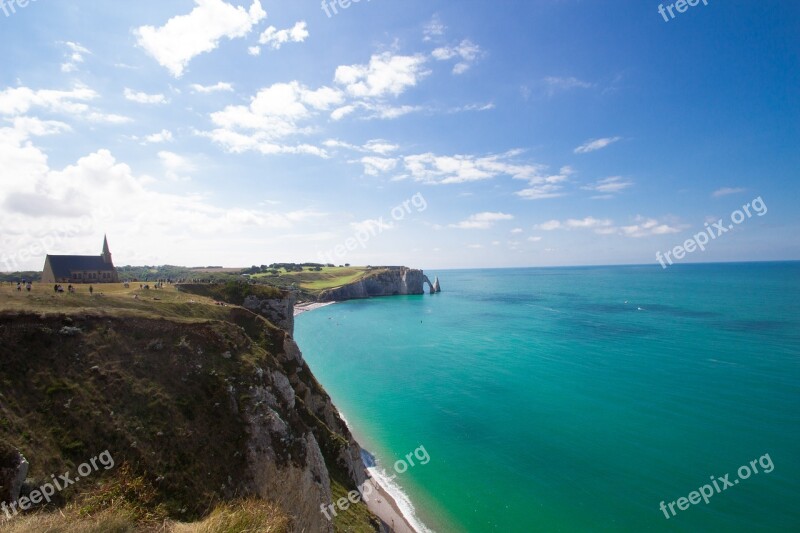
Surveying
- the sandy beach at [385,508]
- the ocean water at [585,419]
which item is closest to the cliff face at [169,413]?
the sandy beach at [385,508]

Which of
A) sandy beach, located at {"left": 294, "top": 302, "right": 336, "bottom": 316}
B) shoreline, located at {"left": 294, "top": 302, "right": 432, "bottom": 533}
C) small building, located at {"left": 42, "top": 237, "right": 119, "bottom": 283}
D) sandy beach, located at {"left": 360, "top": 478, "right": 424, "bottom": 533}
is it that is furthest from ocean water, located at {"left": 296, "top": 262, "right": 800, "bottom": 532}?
sandy beach, located at {"left": 294, "top": 302, "right": 336, "bottom": 316}

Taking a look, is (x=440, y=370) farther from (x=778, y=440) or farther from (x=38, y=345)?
(x=38, y=345)

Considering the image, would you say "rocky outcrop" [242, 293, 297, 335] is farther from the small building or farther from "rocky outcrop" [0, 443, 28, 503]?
the small building

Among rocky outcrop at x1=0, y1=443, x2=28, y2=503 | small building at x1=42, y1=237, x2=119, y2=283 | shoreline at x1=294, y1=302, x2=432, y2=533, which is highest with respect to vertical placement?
small building at x1=42, y1=237, x2=119, y2=283

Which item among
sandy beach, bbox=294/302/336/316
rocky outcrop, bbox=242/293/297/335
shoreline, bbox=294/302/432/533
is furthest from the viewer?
sandy beach, bbox=294/302/336/316

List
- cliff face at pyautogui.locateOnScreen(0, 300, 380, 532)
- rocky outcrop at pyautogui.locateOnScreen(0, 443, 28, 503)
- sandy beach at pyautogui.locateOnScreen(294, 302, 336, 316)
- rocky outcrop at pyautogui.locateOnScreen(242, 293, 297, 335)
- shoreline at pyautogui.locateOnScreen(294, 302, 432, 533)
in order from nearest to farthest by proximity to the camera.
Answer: rocky outcrop at pyautogui.locateOnScreen(0, 443, 28, 503), cliff face at pyautogui.locateOnScreen(0, 300, 380, 532), shoreline at pyautogui.locateOnScreen(294, 302, 432, 533), rocky outcrop at pyautogui.locateOnScreen(242, 293, 297, 335), sandy beach at pyautogui.locateOnScreen(294, 302, 336, 316)

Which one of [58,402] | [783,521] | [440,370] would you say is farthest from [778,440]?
[58,402]
